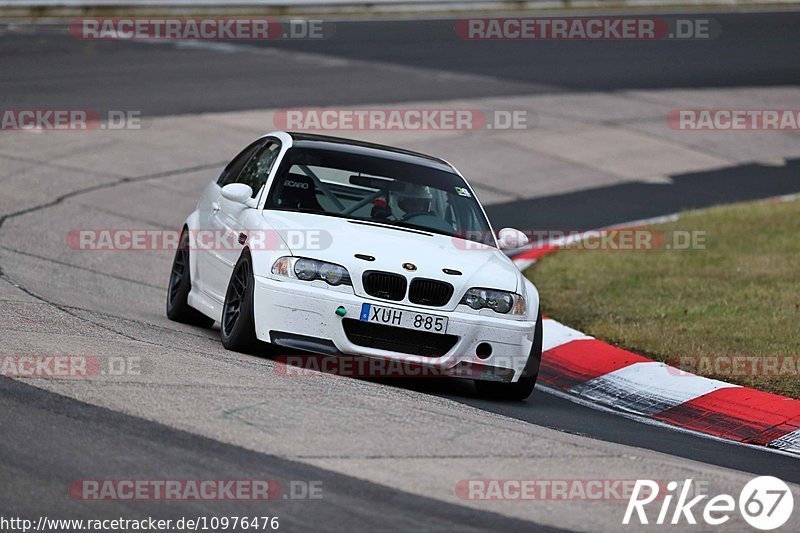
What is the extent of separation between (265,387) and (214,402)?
0.55m

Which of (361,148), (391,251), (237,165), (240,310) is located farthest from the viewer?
(237,165)

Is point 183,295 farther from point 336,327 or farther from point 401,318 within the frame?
point 401,318

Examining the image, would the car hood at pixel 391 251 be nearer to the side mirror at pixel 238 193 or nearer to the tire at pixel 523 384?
the side mirror at pixel 238 193

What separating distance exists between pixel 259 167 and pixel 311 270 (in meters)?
1.84

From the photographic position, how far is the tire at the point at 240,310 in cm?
855

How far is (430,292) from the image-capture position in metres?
8.45

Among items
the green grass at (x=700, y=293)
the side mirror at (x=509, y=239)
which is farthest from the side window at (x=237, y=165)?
the green grass at (x=700, y=293)

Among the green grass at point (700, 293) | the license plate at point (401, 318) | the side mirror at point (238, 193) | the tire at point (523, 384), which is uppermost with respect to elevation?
the side mirror at point (238, 193)

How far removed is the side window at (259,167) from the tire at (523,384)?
2.16 m

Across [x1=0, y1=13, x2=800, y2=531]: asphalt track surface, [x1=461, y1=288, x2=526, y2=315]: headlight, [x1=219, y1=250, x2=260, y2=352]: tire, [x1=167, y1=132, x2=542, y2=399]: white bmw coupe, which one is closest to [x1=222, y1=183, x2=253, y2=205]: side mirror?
[x1=167, y1=132, x2=542, y2=399]: white bmw coupe

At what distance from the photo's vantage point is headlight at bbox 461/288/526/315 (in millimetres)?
8547

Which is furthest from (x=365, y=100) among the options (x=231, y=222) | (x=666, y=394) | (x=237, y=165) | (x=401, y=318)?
(x=401, y=318)

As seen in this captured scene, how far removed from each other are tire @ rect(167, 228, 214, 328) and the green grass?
3.15 m

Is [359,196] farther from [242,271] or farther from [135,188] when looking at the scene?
[135,188]
